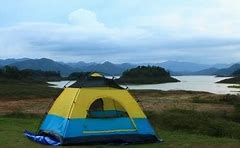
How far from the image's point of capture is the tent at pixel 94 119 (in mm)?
12898

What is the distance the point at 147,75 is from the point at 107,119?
117 meters

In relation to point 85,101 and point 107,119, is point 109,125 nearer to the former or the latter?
point 107,119

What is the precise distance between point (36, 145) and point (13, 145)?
679 millimetres

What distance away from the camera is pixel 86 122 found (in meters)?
13.1

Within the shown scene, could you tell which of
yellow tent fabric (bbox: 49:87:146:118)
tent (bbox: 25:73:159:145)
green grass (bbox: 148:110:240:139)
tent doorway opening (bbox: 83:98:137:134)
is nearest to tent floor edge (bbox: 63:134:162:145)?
tent (bbox: 25:73:159:145)

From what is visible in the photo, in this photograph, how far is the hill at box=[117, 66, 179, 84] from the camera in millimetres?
123037

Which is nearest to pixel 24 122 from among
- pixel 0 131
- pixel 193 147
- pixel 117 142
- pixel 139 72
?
pixel 0 131

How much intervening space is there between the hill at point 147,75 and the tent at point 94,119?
344 ft

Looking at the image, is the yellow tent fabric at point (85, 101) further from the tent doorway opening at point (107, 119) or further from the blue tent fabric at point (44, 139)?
the blue tent fabric at point (44, 139)

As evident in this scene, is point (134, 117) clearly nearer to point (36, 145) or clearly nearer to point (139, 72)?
point (36, 145)

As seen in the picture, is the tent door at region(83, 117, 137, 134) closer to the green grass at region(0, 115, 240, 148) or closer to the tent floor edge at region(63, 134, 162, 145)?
the tent floor edge at region(63, 134, 162, 145)

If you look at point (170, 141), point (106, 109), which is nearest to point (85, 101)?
point (106, 109)

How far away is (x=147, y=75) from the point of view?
13062 centimetres

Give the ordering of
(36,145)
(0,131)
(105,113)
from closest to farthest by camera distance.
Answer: (36,145) < (105,113) < (0,131)
